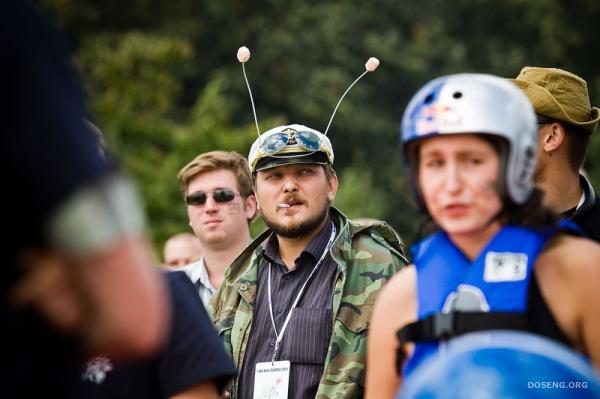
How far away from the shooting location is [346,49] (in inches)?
1764

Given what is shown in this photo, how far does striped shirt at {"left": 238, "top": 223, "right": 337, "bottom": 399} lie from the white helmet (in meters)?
2.89

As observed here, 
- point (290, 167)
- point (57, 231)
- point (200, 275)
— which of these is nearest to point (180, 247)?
point (200, 275)

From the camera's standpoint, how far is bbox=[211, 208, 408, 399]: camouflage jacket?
22.3 ft

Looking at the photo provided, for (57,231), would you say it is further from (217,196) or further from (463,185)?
(217,196)

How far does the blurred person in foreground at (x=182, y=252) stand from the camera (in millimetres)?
11828

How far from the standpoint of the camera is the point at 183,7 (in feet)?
139

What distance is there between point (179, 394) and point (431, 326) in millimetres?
932

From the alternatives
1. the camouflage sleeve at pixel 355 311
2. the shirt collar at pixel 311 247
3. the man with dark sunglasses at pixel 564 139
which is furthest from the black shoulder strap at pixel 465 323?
the shirt collar at pixel 311 247

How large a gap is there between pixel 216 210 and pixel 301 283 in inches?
76.5

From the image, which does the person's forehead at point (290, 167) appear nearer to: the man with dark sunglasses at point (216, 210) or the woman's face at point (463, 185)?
the man with dark sunglasses at point (216, 210)

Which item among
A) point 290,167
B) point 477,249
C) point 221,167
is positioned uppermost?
point 221,167

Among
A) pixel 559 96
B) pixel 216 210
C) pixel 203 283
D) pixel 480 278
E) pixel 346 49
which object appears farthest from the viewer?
pixel 346 49

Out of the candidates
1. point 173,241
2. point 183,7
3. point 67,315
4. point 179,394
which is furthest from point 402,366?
point 183,7

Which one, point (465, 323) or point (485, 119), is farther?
point (485, 119)
